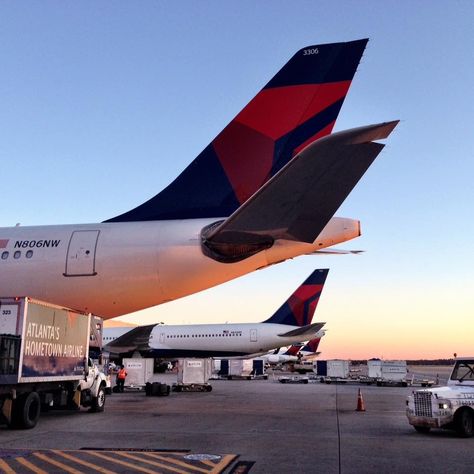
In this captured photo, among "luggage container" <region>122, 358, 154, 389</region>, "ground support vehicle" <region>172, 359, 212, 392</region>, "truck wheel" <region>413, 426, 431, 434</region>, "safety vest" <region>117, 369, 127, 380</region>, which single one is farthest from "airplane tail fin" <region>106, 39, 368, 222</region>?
"ground support vehicle" <region>172, 359, 212, 392</region>

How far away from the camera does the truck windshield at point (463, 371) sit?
13.0 m

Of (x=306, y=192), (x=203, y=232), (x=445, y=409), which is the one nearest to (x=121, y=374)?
(x=203, y=232)

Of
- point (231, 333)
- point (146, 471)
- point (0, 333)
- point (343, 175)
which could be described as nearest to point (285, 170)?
point (343, 175)

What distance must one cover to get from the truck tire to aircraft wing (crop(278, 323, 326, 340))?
94.1 ft

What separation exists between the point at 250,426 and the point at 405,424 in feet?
13.4

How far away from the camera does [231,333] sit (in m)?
45.6

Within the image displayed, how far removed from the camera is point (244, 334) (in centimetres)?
4512

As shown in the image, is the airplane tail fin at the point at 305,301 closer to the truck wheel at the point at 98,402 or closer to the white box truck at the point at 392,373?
the white box truck at the point at 392,373

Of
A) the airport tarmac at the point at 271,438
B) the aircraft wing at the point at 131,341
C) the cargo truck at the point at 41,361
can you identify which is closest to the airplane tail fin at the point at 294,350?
the aircraft wing at the point at 131,341

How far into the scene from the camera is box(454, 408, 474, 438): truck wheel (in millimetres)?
11539

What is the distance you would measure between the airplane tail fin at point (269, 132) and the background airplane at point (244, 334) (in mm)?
29270

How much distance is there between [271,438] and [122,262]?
5562 millimetres

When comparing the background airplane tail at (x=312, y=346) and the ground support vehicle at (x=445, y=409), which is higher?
the background airplane tail at (x=312, y=346)

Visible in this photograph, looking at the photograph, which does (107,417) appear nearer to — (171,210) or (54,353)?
(54,353)
